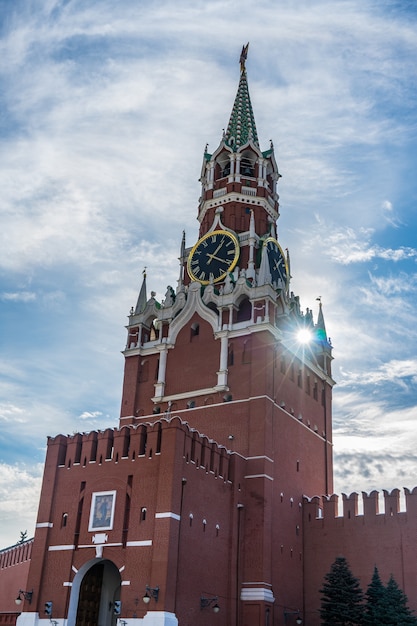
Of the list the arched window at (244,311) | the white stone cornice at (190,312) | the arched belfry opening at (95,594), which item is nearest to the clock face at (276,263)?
the arched window at (244,311)

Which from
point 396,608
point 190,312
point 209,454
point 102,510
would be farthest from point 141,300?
point 396,608

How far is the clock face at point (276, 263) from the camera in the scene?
47.5 m

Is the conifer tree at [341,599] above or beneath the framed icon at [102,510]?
beneath

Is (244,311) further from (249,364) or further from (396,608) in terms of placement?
(396,608)

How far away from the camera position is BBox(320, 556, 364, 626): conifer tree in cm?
3572

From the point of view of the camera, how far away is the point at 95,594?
34906 millimetres

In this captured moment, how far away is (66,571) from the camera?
34.0 metres

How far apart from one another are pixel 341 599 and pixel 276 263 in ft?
67.7

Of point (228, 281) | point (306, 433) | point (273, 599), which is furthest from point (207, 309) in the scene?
point (273, 599)

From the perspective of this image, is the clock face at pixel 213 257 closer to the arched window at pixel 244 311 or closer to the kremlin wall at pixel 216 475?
the kremlin wall at pixel 216 475

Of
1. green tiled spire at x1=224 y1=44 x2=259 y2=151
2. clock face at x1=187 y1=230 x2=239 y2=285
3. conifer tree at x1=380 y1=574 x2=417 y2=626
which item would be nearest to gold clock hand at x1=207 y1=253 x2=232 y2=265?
clock face at x1=187 y1=230 x2=239 y2=285

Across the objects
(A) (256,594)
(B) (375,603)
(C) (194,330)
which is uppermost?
(C) (194,330)

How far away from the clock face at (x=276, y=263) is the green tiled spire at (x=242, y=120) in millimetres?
7537

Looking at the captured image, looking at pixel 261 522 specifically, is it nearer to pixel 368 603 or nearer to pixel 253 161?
pixel 368 603
